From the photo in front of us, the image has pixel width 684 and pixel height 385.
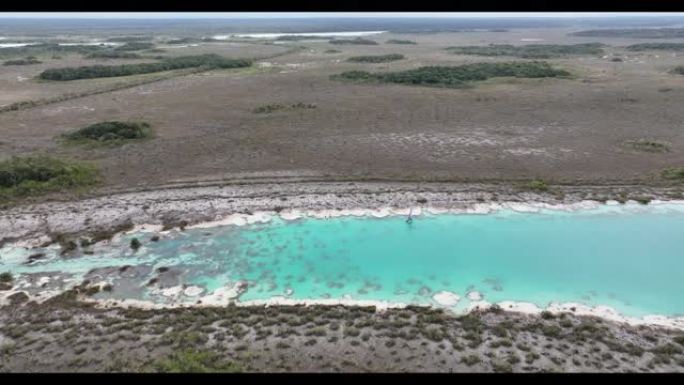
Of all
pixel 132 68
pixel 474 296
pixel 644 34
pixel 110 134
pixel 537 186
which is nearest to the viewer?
pixel 474 296

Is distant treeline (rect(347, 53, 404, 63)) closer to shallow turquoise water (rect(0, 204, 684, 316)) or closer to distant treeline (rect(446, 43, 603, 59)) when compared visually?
distant treeline (rect(446, 43, 603, 59))

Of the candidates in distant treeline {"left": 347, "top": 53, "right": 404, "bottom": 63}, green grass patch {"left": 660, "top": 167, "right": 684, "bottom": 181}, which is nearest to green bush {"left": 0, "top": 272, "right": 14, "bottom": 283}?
green grass patch {"left": 660, "top": 167, "right": 684, "bottom": 181}

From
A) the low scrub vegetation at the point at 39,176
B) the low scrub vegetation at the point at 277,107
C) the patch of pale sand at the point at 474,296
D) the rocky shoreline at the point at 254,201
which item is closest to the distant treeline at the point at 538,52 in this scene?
the low scrub vegetation at the point at 277,107

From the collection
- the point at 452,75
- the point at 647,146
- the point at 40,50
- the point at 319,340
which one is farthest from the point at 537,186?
the point at 40,50

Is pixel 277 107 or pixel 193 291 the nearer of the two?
pixel 193 291

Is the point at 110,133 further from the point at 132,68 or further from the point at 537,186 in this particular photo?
the point at 132,68

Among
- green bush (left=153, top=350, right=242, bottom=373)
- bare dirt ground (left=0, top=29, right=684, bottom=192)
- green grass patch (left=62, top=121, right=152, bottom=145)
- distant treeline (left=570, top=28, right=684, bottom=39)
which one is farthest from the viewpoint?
distant treeline (left=570, top=28, right=684, bottom=39)

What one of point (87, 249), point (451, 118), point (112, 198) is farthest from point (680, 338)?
point (451, 118)
